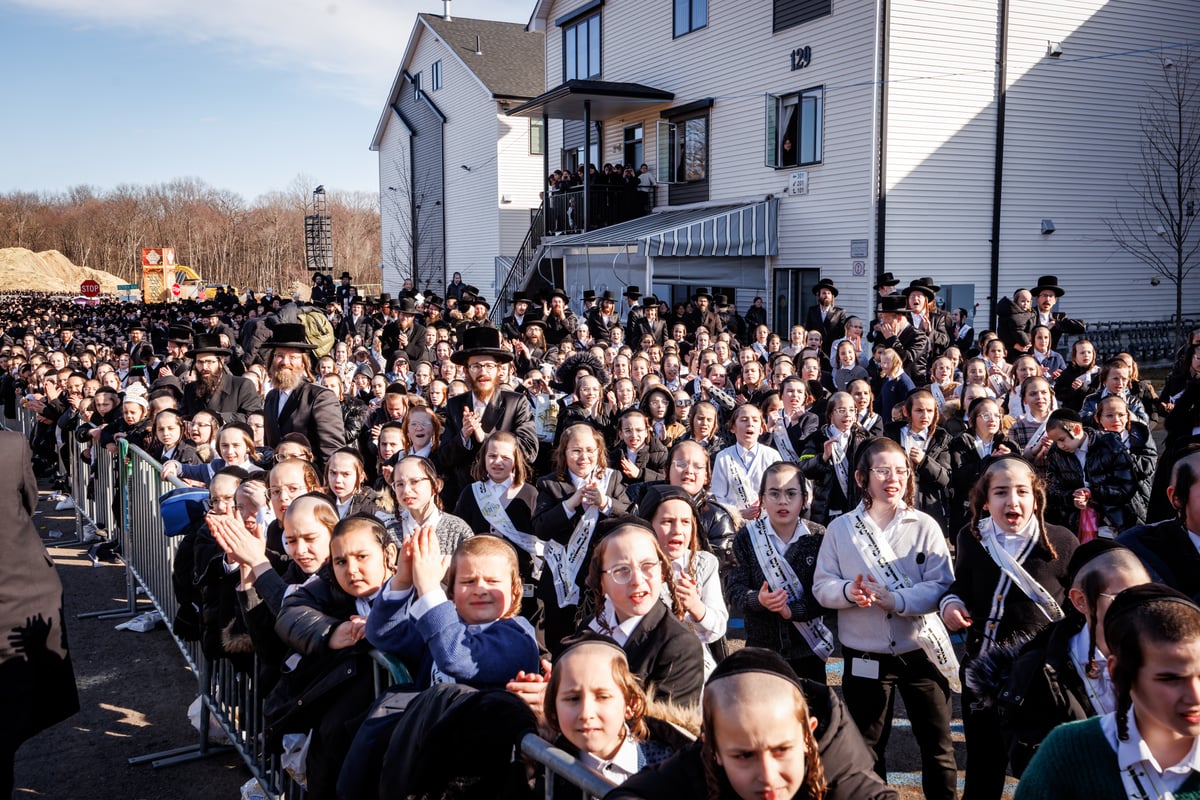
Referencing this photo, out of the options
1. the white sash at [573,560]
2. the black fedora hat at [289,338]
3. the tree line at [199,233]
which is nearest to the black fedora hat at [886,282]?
the black fedora hat at [289,338]

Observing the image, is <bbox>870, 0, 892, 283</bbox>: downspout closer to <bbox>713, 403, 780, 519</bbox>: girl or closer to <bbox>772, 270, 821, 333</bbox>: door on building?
<bbox>772, 270, 821, 333</bbox>: door on building

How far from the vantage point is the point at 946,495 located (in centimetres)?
670

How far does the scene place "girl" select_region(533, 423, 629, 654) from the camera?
5039 millimetres

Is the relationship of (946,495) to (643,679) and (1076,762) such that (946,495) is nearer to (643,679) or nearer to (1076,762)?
(643,679)

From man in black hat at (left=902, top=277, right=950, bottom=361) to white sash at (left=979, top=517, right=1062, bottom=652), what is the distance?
7.48 meters

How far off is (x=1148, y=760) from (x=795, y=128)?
1725 centimetres

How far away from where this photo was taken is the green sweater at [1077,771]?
2.16 metres

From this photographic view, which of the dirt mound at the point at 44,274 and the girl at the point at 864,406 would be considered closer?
the girl at the point at 864,406

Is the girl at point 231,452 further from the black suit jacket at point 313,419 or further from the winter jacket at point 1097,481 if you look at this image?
the winter jacket at point 1097,481

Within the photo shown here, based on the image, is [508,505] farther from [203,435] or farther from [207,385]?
[207,385]

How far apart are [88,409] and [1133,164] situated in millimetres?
19982

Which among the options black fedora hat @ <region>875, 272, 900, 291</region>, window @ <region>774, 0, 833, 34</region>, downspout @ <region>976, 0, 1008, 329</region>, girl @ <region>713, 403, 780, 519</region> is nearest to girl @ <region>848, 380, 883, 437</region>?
girl @ <region>713, 403, 780, 519</region>

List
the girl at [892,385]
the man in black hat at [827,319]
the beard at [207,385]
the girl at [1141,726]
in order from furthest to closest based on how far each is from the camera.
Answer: the man in black hat at [827,319]
the girl at [892,385]
the beard at [207,385]
the girl at [1141,726]

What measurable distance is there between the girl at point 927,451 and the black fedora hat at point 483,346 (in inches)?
117
